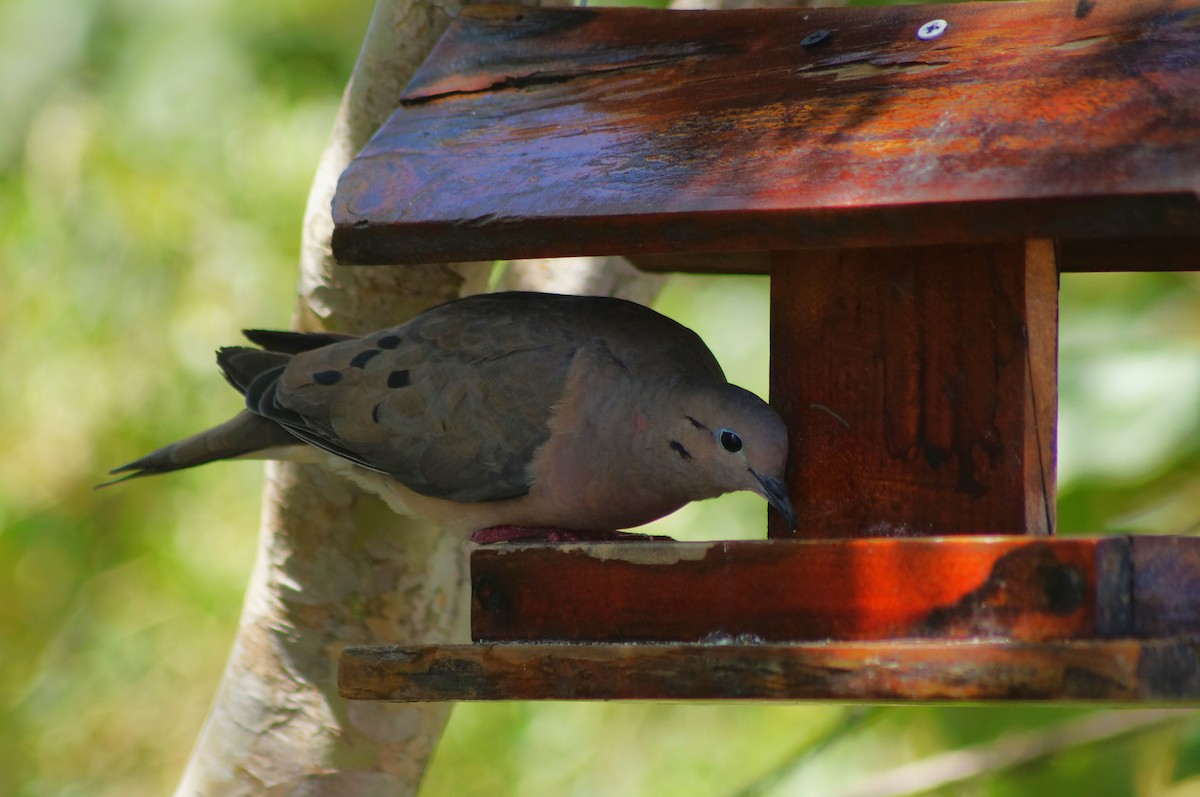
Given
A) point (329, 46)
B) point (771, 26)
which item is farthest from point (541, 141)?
point (329, 46)

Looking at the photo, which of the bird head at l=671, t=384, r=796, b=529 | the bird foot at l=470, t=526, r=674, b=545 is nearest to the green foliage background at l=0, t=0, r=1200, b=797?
the bird foot at l=470, t=526, r=674, b=545

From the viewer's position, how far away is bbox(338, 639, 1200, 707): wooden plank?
2.24 meters

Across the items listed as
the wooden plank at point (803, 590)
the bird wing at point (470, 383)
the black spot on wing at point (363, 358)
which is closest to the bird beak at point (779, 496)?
the wooden plank at point (803, 590)

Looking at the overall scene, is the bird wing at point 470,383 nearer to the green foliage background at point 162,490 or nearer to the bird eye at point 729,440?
the bird eye at point 729,440

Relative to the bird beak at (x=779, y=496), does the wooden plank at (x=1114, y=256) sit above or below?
below

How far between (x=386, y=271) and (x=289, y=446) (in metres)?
0.59

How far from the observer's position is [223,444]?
394cm

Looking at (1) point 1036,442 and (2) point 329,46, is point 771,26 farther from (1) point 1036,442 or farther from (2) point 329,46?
(2) point 329,46

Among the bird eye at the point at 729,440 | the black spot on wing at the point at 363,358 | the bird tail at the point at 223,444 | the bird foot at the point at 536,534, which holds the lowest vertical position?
the bird foot at the point at 536,534

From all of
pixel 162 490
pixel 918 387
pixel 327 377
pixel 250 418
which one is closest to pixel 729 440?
pixel 918 387

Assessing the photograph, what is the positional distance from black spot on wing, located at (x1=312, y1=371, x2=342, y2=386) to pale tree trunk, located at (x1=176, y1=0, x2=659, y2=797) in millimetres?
564

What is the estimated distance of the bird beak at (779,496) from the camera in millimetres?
2984

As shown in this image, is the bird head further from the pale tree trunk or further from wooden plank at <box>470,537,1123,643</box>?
the pale tree trunk

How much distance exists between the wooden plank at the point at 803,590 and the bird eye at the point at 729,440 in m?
0.42
